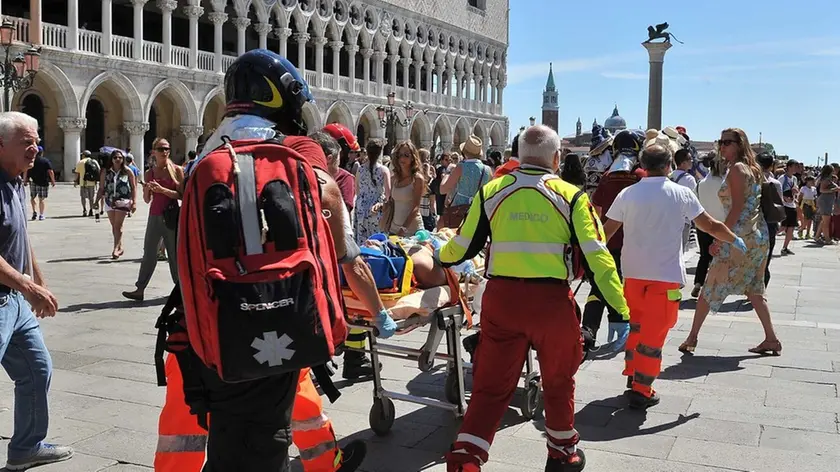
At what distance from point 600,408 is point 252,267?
3228 mm

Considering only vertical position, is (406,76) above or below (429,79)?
below

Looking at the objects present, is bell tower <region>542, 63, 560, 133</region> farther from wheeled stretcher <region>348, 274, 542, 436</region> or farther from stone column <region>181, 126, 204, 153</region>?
wheeled stretcher <region>348, 274, 542, 436</region>

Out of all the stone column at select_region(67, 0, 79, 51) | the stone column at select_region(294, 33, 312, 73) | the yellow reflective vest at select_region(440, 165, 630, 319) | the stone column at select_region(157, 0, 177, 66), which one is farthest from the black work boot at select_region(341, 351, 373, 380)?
the stone column at select_region(294, 33, 312, 73)

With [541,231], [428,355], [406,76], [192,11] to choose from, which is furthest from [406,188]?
[406,76]

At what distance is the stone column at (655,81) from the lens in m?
A: 24.9

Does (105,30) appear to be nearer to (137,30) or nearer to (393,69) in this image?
(137,30)

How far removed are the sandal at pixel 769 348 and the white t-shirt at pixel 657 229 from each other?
77.9 inches

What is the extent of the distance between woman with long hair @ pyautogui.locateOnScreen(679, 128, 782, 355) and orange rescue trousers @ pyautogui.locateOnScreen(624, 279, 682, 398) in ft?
5.49

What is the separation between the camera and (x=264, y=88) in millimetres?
2611

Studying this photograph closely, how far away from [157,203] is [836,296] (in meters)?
7.80

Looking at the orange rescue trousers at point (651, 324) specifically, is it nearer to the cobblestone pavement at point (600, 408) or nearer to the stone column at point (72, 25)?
the cobblestone pavement at point (600, 408)

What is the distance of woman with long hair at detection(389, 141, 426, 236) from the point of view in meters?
7.58

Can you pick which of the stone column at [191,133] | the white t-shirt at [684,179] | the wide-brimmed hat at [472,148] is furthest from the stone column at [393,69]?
the wide-brimmed hat at [472,148]

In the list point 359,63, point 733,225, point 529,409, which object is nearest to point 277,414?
point 529,409
